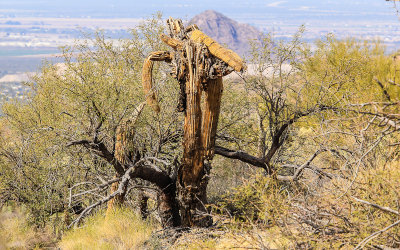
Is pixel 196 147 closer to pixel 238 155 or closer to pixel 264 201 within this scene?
pixel 238 155

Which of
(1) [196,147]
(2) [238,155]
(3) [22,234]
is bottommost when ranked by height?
(3) [22,234]

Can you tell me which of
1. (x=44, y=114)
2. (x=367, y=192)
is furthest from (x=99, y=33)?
(x=367, y=192)

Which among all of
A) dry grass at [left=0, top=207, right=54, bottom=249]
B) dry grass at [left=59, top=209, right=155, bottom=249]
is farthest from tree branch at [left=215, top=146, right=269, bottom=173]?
dry grass at [left=0, top=207, right=54, bottom=249]

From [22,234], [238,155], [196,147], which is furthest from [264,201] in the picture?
[22,234]

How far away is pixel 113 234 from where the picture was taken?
27.5 ft

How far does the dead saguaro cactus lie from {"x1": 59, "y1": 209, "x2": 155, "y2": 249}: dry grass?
0.98 meters

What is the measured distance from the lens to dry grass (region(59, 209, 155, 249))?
8180 mm

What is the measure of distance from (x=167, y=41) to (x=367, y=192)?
4.39 metres

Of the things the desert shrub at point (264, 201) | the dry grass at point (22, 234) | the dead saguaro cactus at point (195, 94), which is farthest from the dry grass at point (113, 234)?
the dry grass at point (22, 234)

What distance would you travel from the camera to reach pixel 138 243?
8219 mm

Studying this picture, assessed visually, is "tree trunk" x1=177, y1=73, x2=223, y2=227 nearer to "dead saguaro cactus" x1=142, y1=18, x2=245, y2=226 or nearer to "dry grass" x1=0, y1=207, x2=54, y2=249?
"dead saguaro cactus" x1=142, y1=18, x2=245, y2=226

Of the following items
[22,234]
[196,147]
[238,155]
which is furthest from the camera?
[22,234]

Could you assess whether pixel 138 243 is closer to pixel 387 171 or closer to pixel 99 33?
pixel 387 171

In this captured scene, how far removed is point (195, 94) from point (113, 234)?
335 cm
